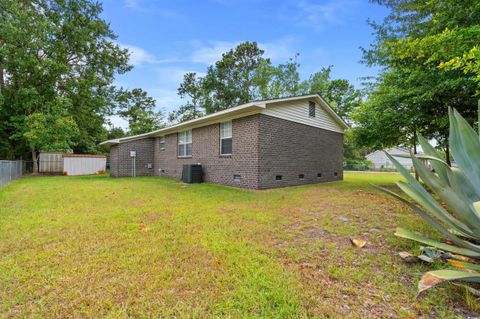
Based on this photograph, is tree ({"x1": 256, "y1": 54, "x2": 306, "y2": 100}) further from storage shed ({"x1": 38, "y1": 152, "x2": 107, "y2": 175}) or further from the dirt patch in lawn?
the dirt patch in lawn

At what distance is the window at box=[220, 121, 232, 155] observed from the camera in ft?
30.6

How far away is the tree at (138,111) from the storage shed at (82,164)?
28.4 feet

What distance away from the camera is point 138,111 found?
29203mm

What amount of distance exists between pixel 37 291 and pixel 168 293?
1.24 metres

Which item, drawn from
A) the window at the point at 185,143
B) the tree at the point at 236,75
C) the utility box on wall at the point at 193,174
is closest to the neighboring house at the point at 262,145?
the window at the point at 185,143

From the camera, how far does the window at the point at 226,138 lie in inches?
368

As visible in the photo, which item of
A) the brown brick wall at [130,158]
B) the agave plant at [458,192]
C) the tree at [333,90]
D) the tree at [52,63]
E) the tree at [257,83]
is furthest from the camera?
the tree at [257,83]

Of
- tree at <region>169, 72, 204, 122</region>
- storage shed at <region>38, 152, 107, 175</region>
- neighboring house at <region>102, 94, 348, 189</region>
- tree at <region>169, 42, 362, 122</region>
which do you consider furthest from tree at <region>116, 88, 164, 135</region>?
neighboring house at <region>102, 94, 348, 189</region>

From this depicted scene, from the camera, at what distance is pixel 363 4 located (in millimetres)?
8750

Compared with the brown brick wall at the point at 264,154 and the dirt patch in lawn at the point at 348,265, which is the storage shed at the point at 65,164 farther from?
the dirt patch in lawn at the point at 348,265

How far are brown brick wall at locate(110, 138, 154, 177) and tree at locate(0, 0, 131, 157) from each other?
→ 6.07m

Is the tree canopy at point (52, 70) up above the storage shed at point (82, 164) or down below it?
above

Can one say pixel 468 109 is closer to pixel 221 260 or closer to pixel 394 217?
pixel 394 217

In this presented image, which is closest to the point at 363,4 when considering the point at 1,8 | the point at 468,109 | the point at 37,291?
the point at 468,109
